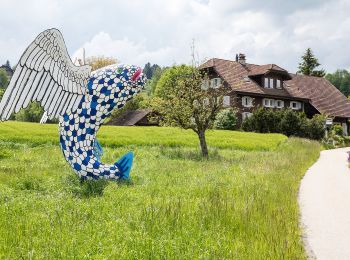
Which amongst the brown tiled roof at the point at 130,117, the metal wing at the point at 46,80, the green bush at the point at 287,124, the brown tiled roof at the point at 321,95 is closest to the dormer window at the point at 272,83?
the brown tiled roof at the point at 321,95

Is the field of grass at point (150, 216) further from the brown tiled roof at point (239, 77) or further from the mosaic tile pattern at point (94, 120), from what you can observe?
the brown tiled roof at point (239, 77)

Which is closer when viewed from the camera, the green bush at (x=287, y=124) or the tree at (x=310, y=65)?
the green bush at (x=287, y=124)

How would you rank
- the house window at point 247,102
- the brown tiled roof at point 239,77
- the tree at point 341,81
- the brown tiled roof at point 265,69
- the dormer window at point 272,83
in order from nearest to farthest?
the brown tiled roof at point 239,77 < the house window at point 247,102 < the brown tiled roof at point 265,69 < the dormer window at point 272,83 < the tree at point 341,81

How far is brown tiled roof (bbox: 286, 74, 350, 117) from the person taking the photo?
1804 inches

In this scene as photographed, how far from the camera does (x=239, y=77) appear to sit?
42188 mm

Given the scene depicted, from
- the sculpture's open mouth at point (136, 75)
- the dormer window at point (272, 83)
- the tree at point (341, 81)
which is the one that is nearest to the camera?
the sculpture's open mouth at point (136, 75)

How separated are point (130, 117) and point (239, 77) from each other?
43.5 ft

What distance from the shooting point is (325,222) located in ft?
23.6

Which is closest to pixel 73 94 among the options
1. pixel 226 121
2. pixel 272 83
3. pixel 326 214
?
pixel 326 214

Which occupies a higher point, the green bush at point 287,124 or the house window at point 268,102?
the house window at point 268,102

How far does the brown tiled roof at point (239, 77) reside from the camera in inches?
1603

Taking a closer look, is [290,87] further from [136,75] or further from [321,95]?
[136,75]

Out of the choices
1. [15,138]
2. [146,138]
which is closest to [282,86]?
[146,138]

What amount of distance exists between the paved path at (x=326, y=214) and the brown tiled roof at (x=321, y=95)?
3375 cm
